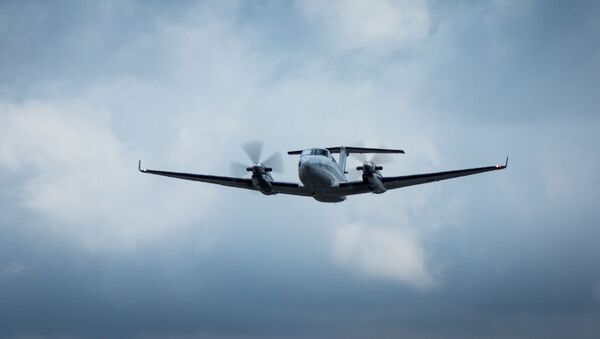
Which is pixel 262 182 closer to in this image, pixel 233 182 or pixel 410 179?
pixel 233 182

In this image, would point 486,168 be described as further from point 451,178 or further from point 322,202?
point 322,202

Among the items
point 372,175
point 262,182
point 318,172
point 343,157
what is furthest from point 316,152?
point 343,157

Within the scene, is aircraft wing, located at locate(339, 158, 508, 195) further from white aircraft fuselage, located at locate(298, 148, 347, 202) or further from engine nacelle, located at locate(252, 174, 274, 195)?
engine nacelle, located at locate(252, 174, 274, 195)

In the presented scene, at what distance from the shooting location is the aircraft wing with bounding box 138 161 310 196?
5241 centimetres

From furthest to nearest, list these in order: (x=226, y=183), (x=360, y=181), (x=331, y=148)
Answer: (x=331, y=148) < (x=226, y=183) < (x=360, y=181)

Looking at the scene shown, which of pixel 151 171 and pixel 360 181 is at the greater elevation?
pixel 151 171

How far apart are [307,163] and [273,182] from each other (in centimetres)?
649

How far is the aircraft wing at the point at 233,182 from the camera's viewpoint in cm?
5241

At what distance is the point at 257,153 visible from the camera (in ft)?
174

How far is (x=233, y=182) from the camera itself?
54.9 meters

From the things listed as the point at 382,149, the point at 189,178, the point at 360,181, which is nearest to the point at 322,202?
the point at 360,181


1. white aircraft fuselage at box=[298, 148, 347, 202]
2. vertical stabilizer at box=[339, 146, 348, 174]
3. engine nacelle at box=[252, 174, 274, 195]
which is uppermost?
vertical stabilizer at box=[339, 146, 348, 174]

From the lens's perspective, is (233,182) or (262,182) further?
(233,182)

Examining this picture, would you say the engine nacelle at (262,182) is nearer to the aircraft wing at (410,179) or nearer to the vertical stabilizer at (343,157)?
the aircraft wing at (410,179)
